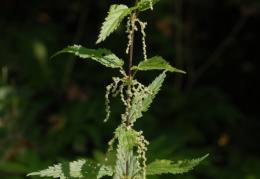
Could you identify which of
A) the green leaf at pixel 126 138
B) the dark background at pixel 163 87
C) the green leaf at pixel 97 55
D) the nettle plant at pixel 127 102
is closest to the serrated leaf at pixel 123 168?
the nettle plant at pixel 127 102

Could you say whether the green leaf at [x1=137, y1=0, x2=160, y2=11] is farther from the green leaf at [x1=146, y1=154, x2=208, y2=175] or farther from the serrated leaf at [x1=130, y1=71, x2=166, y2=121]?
the green leaf at [x1=146, y1=154, x2=208, y2=175]

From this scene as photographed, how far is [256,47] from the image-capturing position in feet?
15.9

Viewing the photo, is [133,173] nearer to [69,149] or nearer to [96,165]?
[96,165]

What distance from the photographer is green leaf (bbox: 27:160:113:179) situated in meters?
1.33

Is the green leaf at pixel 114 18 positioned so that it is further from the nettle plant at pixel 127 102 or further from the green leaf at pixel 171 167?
the green leaf at pixel 171 167

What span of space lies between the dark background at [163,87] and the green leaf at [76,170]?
6.88ft

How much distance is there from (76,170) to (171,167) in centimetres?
34

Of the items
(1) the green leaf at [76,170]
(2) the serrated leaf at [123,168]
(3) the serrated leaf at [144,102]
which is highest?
(3) the serrated leaf at [144,102]

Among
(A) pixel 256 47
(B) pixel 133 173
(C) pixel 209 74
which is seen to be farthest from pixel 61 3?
(B) pixel 133 173

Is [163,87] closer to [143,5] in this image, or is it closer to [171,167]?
[171,167]

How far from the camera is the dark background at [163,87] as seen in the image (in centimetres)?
379

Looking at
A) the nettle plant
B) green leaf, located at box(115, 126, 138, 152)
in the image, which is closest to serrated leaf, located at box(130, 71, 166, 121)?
the nettle plant

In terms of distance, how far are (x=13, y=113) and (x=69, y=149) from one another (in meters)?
0.76

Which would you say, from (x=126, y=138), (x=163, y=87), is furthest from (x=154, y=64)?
(x=163, y=87)
